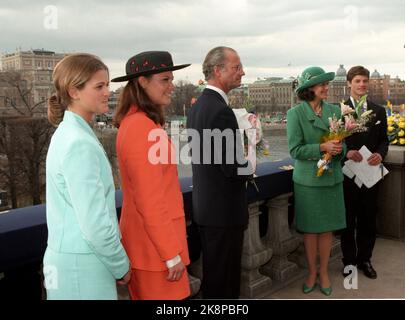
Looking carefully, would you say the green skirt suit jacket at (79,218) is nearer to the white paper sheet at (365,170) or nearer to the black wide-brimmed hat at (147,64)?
the black wide-brimmed hat at (147,64)

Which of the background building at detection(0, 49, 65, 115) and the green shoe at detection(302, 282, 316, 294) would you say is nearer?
the green shoe at detection(302, 282, 316, 294)

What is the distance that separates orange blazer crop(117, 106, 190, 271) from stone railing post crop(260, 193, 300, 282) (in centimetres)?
204

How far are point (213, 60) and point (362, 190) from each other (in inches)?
86.0

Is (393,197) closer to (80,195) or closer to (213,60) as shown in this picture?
(213,60)

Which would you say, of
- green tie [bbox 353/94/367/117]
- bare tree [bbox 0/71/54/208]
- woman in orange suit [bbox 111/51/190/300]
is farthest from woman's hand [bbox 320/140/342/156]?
bare tree [bbox 0/71/54/208]

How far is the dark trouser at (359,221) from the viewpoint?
4191 mm

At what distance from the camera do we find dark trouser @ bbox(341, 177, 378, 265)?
4191 mm

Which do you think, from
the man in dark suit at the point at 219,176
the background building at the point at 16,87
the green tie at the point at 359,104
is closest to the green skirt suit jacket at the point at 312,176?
the green tie at the point at 359,104

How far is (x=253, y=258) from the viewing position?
12.0 feet

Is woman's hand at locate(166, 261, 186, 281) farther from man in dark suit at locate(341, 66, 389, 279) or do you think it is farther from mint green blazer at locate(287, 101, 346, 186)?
man in dark suit at locate(341, 66, 389, 279)

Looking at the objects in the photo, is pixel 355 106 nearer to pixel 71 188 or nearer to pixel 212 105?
pixel 212 105

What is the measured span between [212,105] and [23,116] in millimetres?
32521

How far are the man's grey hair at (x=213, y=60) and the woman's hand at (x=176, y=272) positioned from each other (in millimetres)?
1189

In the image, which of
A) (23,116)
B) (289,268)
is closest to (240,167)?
(289,268)
